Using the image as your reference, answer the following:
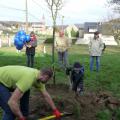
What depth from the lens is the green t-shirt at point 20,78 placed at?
19.2 ft

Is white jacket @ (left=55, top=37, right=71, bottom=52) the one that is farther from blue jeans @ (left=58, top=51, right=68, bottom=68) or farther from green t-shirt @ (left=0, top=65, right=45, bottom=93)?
green t-shirt @ (left=0, top=65, right=45, bottom=93)

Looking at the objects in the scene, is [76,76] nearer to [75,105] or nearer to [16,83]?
[75,105]

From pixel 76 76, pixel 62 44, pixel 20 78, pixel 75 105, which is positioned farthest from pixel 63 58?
pixel 20 78

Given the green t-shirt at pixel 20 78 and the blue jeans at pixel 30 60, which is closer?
the green t-shirt at pixel 20 78

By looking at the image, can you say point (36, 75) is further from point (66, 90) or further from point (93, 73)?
point (93, 73)

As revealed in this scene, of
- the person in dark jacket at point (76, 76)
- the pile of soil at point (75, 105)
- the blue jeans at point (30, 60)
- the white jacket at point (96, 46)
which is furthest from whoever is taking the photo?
the blue jeans at point (30, 60)

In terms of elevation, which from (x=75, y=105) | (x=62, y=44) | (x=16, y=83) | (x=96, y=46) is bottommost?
(x=75, y=105)

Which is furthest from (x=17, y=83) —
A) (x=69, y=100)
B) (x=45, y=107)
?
(x=69, y=100)

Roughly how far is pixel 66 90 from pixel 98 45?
4962 millimetres

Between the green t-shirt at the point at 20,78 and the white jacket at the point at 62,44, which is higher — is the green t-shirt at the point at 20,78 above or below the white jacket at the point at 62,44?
above

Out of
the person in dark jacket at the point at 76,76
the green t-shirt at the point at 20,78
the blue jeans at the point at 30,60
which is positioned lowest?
the blue jeans at the point at 30,60

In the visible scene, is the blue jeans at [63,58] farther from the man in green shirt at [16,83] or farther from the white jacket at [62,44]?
the man in green shirt at [16,83]

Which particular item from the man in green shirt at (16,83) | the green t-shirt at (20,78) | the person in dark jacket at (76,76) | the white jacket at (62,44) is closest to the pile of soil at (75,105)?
the person in dark jacket at (76,76)

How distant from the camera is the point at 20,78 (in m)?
5.93
